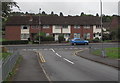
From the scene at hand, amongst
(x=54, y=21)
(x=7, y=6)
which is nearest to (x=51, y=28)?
(x=54, y=21)

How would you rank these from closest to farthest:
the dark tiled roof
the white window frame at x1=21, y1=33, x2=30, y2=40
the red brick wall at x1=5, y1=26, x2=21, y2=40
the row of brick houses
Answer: the red brick wall at x1=5, y1=26, x2=21, y2=40 → the row of brick houses → the dark tiled roof → the white window frame at x1=21, y1=33, x2=30, y2=40

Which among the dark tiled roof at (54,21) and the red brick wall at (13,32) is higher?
the dark tiled roof at (54,21)

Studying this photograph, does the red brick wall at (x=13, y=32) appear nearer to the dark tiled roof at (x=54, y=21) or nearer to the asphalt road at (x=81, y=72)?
the dark tiled roof at (x=54, y=21)

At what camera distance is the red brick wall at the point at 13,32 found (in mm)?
76750

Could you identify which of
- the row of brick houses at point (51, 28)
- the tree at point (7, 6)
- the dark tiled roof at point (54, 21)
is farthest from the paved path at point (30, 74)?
the dark tiled roof at point (54, 21)

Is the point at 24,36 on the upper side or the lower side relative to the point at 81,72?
upper

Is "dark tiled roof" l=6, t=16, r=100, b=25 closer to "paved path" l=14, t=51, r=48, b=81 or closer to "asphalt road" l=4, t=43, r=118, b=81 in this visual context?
"asphalt road" l=4, t=43, r=118, b=81

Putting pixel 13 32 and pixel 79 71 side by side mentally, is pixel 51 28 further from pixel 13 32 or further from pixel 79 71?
pixel 79 71

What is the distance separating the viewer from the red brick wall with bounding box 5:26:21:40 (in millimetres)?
76750

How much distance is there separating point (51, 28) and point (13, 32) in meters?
10.1

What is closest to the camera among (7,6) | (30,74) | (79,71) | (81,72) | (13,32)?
(30,74)

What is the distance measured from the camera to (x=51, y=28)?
3056 inches

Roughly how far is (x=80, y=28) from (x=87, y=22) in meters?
2.55

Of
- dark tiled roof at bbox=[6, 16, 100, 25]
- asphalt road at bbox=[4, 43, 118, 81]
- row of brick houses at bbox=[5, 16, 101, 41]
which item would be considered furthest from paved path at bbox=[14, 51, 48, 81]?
dark tiled roof at bbox=[6, 16, 100, 25]
